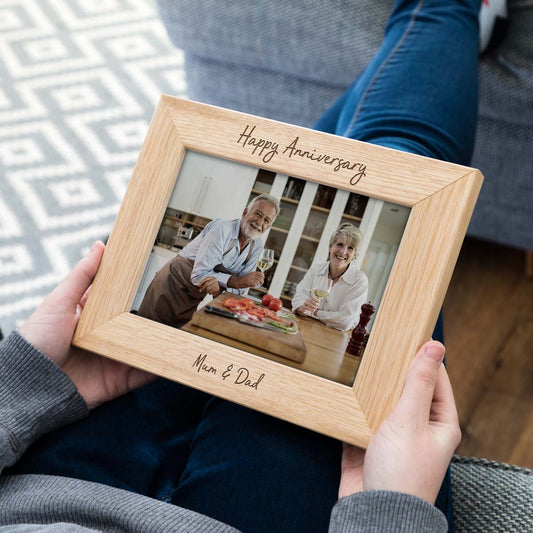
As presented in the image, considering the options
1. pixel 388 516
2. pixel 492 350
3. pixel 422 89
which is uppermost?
pixel 422 89

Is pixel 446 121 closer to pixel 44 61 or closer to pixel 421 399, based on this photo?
pixel 421 399

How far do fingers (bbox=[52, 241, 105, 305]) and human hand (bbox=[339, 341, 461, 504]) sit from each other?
0.40 meters

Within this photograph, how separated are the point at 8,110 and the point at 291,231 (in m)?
1.41

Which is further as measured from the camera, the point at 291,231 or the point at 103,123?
the point at 103,123

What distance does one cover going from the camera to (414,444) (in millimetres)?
493

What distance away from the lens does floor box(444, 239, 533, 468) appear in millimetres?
1146

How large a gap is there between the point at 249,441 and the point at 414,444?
0.21 m

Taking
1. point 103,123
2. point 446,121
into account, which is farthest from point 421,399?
point 103,123

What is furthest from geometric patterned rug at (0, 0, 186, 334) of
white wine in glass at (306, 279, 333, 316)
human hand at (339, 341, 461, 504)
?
human hand at (339, 341, 461, 504)

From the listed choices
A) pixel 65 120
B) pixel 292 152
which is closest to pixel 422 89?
pixel 292 152

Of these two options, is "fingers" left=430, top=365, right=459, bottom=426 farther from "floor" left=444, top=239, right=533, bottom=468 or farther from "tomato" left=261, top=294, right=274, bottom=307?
"floor" left=444, top=239, right=533, bottom=468

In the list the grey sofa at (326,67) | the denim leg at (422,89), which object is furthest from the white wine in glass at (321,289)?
the grey sofa at (326,67)

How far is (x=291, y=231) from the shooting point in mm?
564

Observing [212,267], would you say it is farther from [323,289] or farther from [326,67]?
[326,67]
